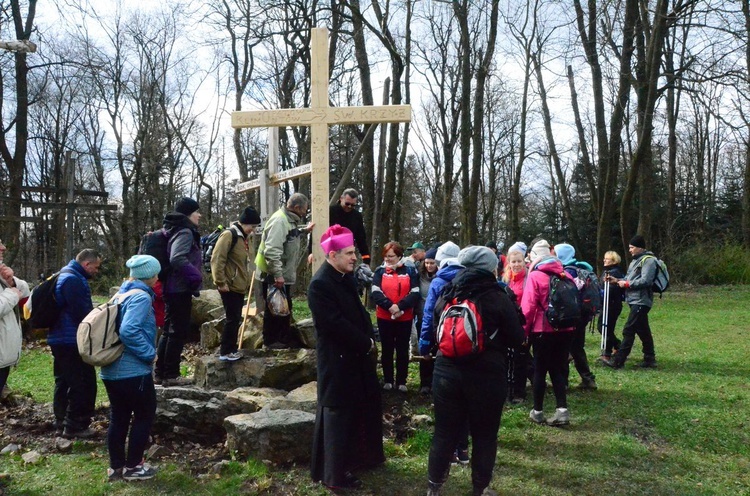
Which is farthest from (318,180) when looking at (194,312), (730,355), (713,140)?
(713,140)

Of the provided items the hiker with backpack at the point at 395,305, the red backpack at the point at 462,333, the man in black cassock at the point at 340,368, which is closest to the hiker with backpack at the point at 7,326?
the man in black cassock at the point at 340,368

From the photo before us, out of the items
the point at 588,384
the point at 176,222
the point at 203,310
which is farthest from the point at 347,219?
the point at 203,310

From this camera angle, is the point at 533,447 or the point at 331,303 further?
the point at 533,447

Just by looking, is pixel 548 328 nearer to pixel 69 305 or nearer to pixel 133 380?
pixel 133 380

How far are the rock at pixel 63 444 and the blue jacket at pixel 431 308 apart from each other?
3.24 m

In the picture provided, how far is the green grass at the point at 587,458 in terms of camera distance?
4500 millimetres

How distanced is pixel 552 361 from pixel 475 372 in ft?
6.75

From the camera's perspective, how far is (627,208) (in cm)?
1673

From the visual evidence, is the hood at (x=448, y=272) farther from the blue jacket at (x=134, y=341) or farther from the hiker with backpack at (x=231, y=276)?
the blue jacket at (x=134, y=341)

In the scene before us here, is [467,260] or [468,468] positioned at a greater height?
[467,260]

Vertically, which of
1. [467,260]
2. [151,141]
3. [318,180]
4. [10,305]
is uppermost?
[151,141]

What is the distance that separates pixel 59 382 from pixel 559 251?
5510 millimetres

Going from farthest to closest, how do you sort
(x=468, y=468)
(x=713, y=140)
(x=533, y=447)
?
1. (x=713, y=140)
2. (x=533, y=447)
3. (x=468, y=468)

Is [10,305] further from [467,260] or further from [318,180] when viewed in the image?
[467,260]
